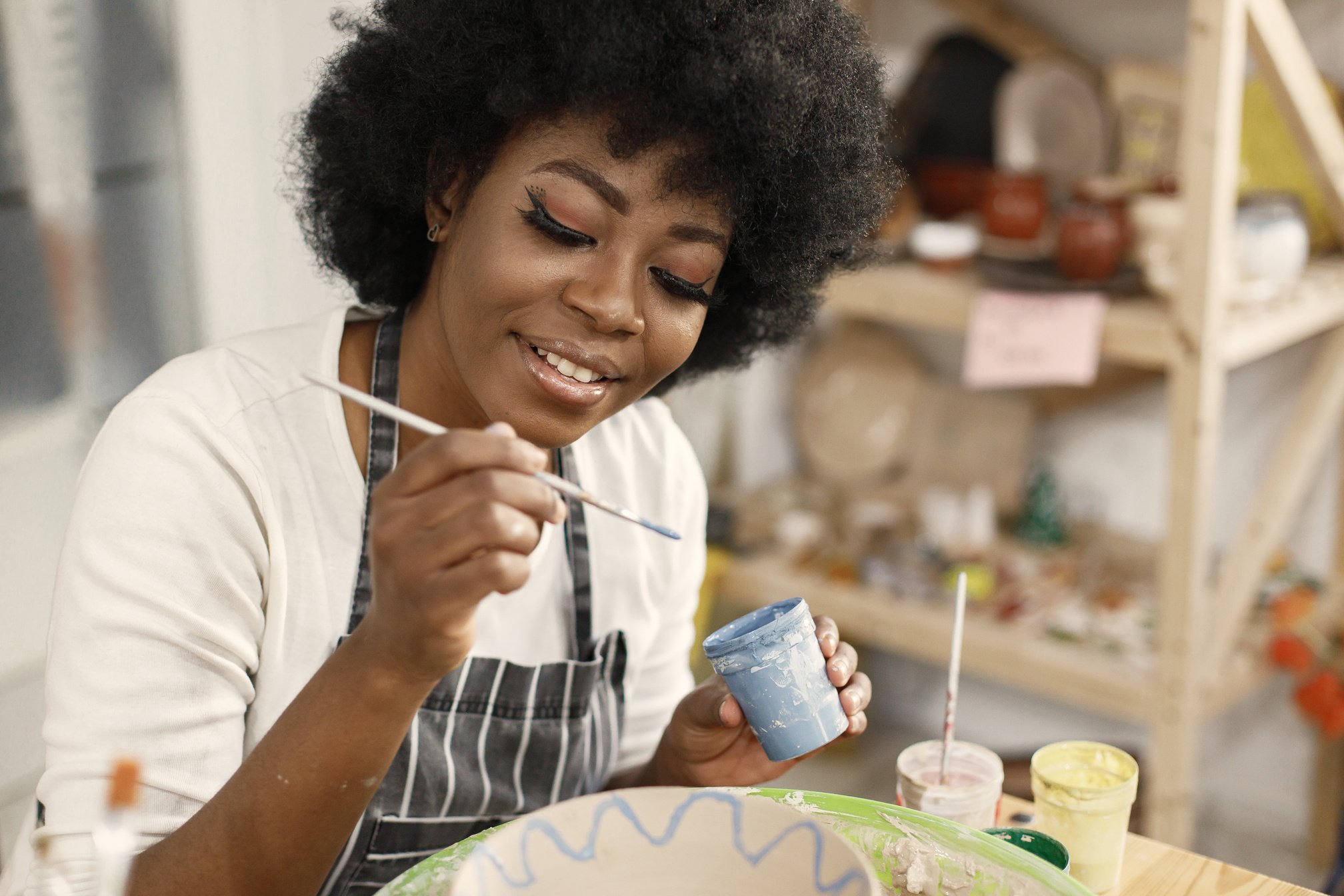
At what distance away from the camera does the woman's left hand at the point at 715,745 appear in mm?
994

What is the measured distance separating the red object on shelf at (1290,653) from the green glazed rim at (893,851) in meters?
1.37

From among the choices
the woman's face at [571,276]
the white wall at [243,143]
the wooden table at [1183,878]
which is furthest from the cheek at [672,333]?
the white wall at [243,143]

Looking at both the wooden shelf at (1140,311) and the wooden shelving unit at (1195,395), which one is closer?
the wooden shelving unit at (1195,395)

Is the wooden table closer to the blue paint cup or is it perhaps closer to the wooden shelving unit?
the blue paint cup

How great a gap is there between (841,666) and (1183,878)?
Result: 0.31 metres

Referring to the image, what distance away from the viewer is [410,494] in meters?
0.71

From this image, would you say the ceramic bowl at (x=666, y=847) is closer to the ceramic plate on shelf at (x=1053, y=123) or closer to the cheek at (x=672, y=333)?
the cheek at (x=672, y=333)

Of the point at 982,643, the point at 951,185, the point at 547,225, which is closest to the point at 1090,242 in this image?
the point at 951,185

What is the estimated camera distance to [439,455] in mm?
700

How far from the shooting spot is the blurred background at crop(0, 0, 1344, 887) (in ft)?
5.12

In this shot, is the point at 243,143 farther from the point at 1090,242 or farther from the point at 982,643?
the point at 982,643

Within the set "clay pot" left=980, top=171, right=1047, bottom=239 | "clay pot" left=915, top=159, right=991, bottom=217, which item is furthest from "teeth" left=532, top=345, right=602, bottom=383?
"clay pot" left=915, top=159, right=991, bottom=217

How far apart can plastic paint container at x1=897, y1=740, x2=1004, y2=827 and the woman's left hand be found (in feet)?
0.21

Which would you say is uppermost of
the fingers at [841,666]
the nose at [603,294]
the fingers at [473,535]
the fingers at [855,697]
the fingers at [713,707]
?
the nose at [603,294]
